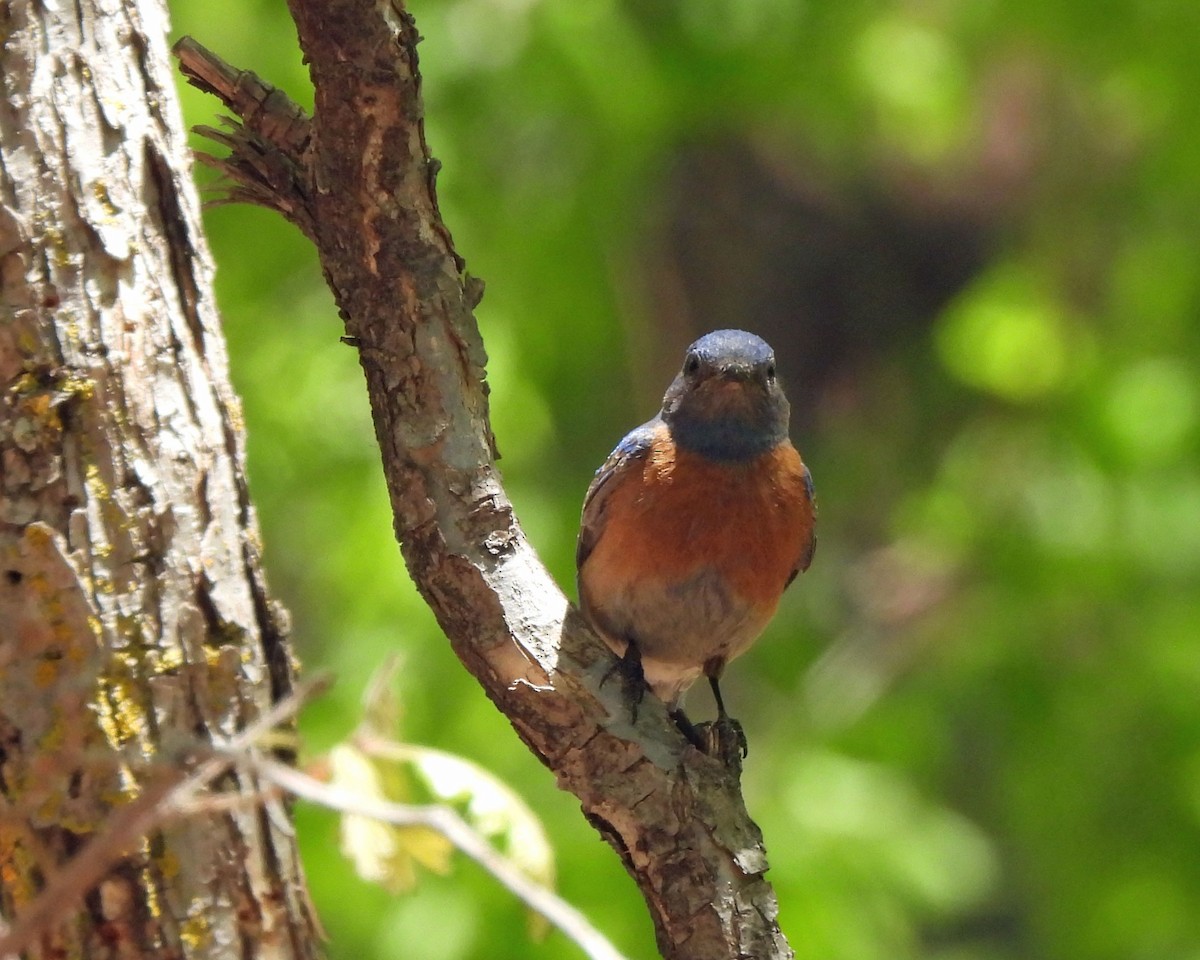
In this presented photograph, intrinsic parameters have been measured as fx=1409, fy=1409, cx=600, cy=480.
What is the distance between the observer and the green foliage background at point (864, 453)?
247 inches

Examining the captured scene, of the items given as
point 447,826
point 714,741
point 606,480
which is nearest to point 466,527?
point 714,741

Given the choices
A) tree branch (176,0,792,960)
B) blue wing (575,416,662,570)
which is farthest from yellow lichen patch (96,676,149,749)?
blue wing (575,416,662,570)

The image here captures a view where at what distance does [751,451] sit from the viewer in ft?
Result: 13.1

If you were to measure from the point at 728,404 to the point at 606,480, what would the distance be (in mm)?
412

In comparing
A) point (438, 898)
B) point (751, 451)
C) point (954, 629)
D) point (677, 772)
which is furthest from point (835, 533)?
point (677, 772)

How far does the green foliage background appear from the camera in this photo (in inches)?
247

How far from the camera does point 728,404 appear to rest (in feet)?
13.2

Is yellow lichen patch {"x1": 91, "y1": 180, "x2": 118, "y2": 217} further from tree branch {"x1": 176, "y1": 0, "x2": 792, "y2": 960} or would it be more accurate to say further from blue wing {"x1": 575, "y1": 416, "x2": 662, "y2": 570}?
blue wing {"x1": 575, "y1": 416, "x2": 662, "y2": 570}

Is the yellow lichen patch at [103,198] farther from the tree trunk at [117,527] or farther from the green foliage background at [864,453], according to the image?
the green foliage background at [864,453]

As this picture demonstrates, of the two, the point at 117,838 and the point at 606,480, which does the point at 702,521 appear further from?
the point at 117,838

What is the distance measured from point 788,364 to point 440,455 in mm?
6961

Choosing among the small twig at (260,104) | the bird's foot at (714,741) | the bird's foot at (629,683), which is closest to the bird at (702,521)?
the bird's foot at (714,741)

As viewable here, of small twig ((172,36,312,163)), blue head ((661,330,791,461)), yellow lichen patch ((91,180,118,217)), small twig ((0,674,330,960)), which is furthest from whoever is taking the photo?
blue head ((661,330,791,461))

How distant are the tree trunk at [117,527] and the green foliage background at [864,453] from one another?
2760mm
